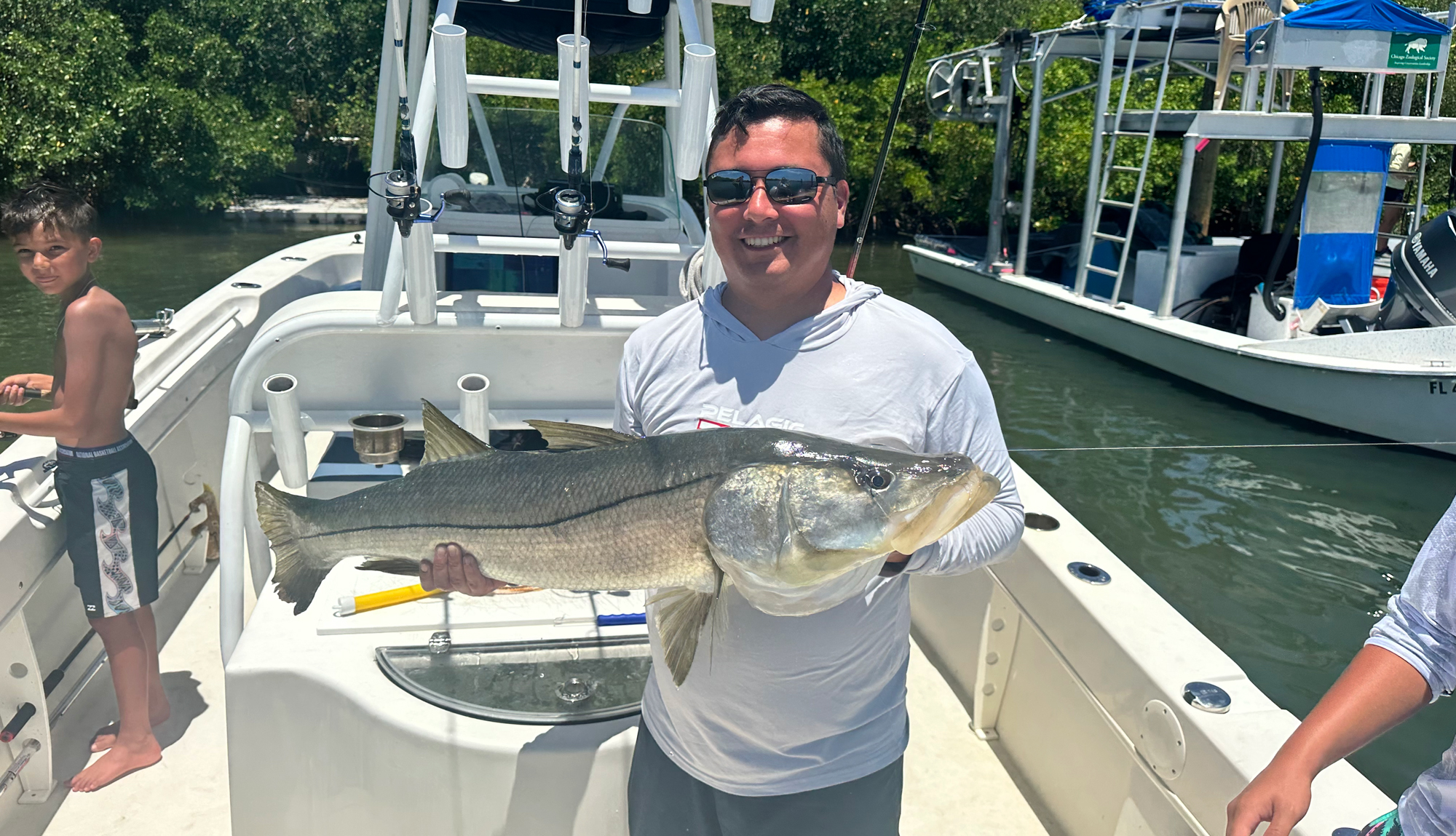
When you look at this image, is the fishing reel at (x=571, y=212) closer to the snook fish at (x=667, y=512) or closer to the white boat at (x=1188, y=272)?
the snook fish at (x=667, y=512)

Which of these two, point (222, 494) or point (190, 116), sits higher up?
point (190, 116)

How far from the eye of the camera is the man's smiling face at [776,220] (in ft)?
5.84

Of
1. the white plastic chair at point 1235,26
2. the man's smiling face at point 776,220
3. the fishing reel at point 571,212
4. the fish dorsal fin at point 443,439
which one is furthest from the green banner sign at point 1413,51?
the fish dorsal fin at point 443,439

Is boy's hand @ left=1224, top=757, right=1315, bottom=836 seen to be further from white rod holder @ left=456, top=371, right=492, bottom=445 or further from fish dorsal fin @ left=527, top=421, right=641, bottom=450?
white rod holder @ left=456, top=371, right=492, bottom=445

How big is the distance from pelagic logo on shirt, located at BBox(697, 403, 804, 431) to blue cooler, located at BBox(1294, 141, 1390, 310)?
11.8 meters

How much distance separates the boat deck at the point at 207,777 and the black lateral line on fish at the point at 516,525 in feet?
6.33

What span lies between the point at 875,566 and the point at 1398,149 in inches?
621

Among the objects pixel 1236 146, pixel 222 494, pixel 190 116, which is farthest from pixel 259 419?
pixel 190 116

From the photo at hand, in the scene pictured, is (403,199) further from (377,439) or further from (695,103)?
(695,103)

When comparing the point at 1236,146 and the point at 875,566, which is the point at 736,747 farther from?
the point at 1236,146

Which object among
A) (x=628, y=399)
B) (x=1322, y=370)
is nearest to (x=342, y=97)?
(x=1322, y=370)

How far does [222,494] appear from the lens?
3.50 metres

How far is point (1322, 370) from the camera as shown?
10.6 metres

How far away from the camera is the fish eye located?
159cm
